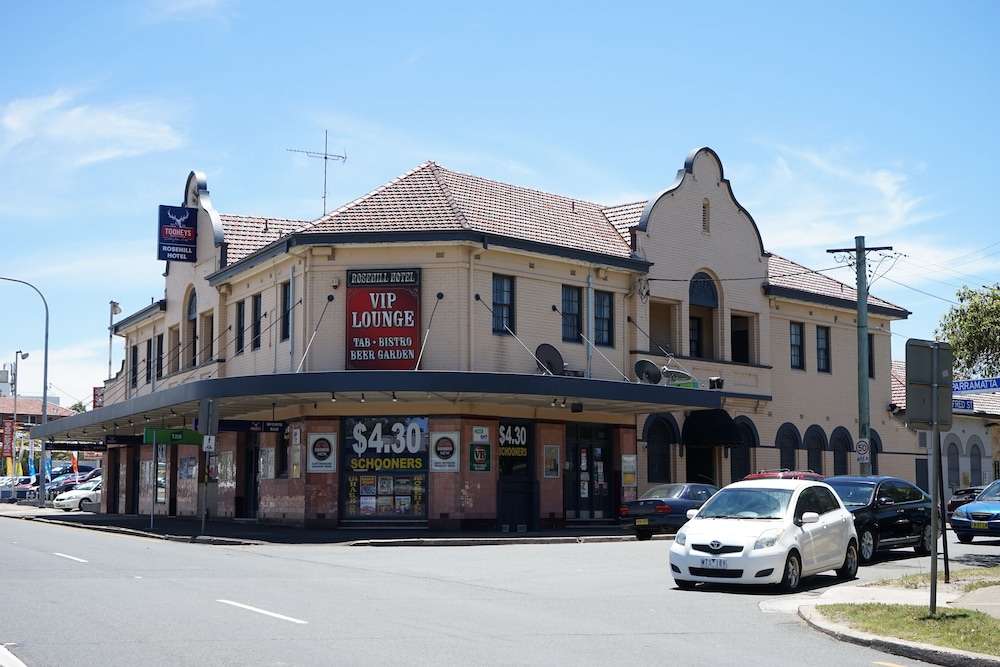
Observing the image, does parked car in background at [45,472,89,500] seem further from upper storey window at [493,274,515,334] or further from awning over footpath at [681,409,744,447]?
upper storey window at [493,274,515,334]

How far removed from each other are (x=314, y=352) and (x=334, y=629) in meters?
20.3

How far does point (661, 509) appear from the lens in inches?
1025

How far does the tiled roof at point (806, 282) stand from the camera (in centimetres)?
4028

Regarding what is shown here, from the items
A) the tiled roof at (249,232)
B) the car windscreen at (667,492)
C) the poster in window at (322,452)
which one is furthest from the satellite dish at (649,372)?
the tiled roof at (249,232)

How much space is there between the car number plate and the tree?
34.6 meters

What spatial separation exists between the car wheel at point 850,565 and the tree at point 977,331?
104 ft

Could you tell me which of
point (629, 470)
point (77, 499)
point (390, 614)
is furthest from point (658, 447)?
point (77, 499)

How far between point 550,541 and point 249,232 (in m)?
17.6

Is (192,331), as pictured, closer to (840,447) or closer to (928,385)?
(840,447)

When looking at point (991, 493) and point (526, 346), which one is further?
point (526, 346)

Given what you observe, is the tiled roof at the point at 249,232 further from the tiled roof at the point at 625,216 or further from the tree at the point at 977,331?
the tree at the point at 977,331

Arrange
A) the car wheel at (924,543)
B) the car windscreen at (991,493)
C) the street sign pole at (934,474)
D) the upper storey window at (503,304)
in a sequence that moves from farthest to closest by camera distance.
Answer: the upper storey window at (503,304) < the car windscreen at (991,493) < the car wheel at (924,543) < the street sign pole at (934,474)

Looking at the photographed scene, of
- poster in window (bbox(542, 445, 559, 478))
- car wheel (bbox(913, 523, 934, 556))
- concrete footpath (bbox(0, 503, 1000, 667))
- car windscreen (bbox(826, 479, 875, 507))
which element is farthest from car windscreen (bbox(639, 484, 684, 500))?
car wheel (bbox(913, 523, 934, 556))

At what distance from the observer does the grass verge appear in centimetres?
1025
